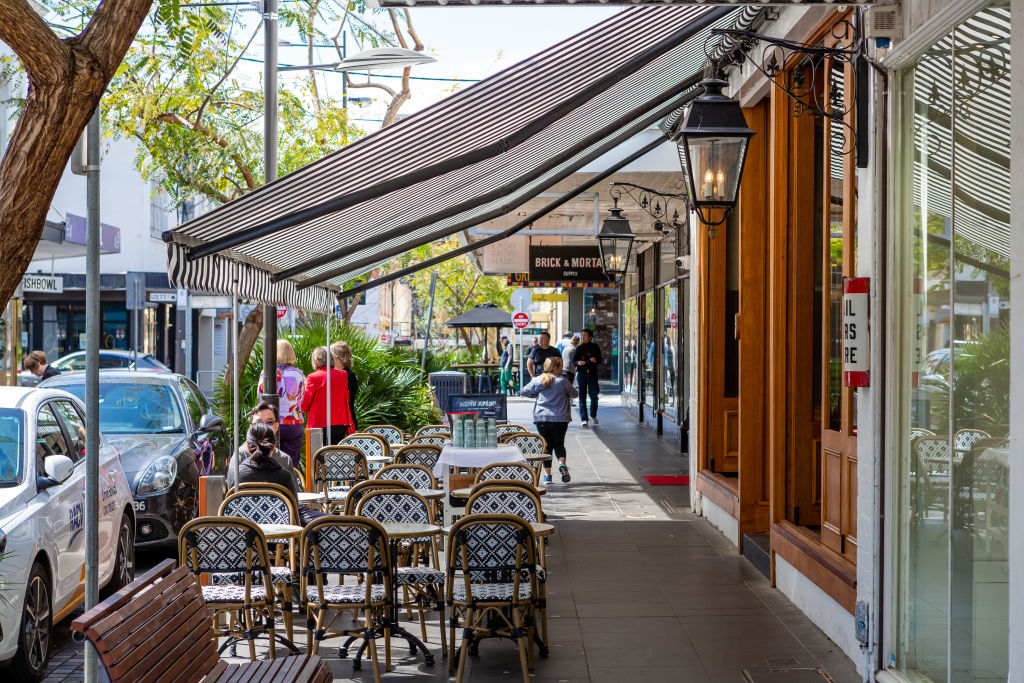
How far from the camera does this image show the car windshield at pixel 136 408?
10305mm

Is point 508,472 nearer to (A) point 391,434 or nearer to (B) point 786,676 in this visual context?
(B) point 786,676

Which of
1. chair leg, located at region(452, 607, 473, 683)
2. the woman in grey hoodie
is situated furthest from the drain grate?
the woman in grey hoodie

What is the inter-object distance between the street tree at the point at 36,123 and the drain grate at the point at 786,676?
172 inches

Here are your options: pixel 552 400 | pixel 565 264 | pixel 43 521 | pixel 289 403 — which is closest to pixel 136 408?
pixel 289 403

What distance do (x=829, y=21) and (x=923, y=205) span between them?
225 centimetres

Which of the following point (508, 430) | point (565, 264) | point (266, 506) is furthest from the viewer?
point (565, 264)

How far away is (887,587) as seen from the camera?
5730mm

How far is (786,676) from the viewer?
620 centimetres

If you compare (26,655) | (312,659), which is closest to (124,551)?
(26,655)

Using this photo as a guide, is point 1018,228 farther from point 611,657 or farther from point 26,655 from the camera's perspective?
point 26,655

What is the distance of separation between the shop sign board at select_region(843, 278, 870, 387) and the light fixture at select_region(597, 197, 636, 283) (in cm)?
817

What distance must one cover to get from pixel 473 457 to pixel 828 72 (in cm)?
419

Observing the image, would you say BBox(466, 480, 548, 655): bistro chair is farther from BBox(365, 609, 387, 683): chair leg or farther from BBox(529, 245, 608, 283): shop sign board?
BBox(529, 245, 608, 283): shop sign board

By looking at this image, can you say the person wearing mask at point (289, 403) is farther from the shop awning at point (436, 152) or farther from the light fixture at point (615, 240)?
the light fixture at point (615, 240)
